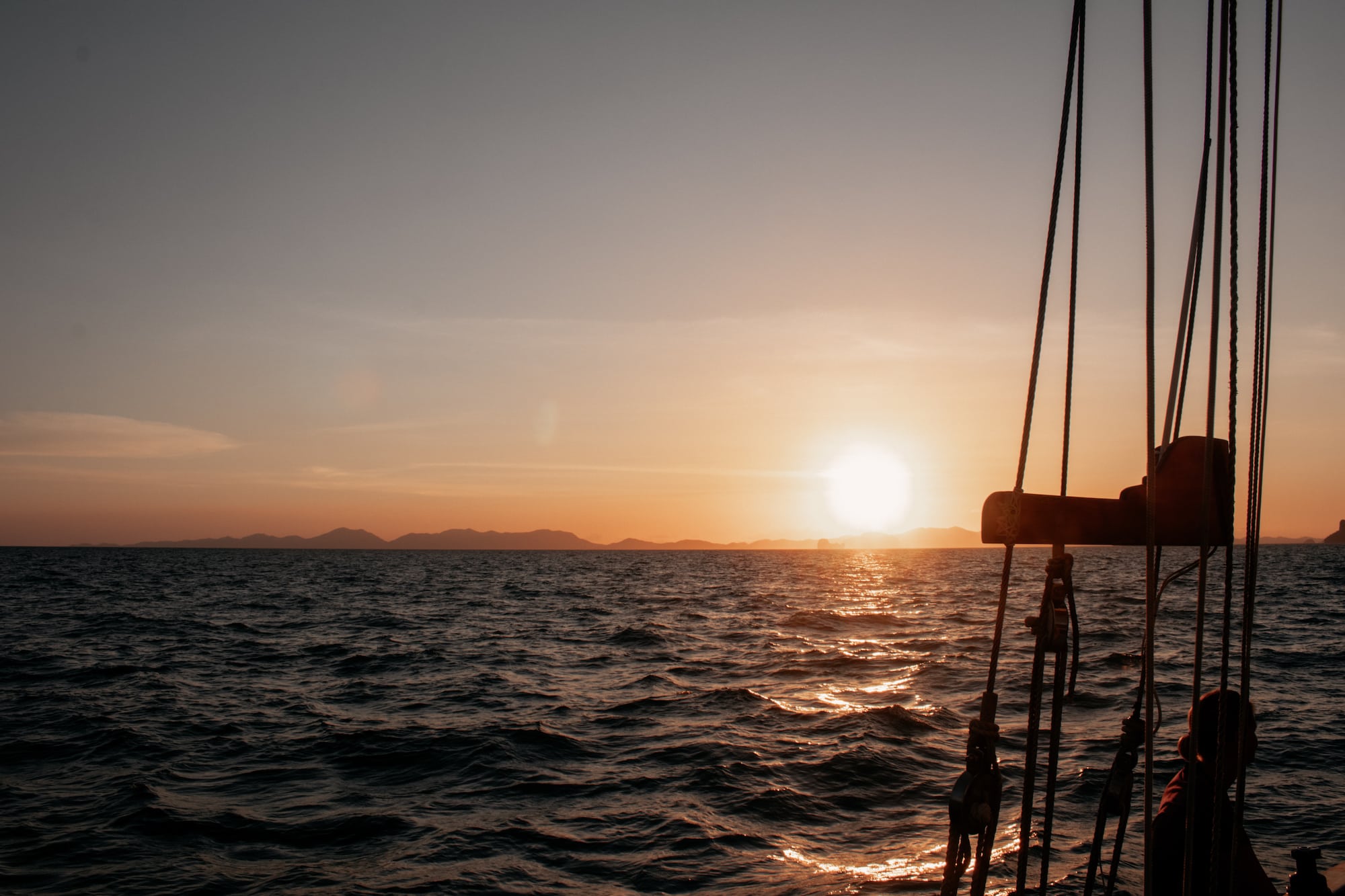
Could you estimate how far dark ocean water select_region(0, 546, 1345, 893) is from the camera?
9695mm

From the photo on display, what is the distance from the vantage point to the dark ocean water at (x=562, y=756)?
9.70m

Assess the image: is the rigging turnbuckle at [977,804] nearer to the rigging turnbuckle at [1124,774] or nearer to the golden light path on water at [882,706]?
the rigging turnbuckle at [1124,774]

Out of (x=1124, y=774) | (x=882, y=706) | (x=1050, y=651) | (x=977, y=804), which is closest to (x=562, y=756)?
(x=882, y=706)

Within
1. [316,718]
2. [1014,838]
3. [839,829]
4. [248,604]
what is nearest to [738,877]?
[839,829]

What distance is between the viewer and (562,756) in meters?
14.1

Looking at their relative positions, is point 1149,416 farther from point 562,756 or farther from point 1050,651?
point 562,756

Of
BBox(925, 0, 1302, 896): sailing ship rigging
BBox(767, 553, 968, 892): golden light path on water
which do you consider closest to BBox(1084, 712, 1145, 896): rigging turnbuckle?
BBox(925, 0, 1302, 896): sailing ship rigging

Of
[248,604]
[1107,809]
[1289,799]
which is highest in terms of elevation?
[1107,809]

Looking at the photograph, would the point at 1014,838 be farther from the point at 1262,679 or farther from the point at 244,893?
the point at 1262,679

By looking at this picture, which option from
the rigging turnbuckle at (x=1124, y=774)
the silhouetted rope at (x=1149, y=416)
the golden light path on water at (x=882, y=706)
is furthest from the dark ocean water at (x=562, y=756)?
the silhouetted rope at (x=1149, y=416)

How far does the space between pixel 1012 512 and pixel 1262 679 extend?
2096cm

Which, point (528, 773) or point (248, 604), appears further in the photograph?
point (248, 604)

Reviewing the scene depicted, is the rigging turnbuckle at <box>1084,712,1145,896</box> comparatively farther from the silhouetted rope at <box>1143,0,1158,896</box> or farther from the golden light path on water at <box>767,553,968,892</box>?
the golden light path on water at <box>767,553,968,892</box>

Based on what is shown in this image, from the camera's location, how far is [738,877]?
929 cm
